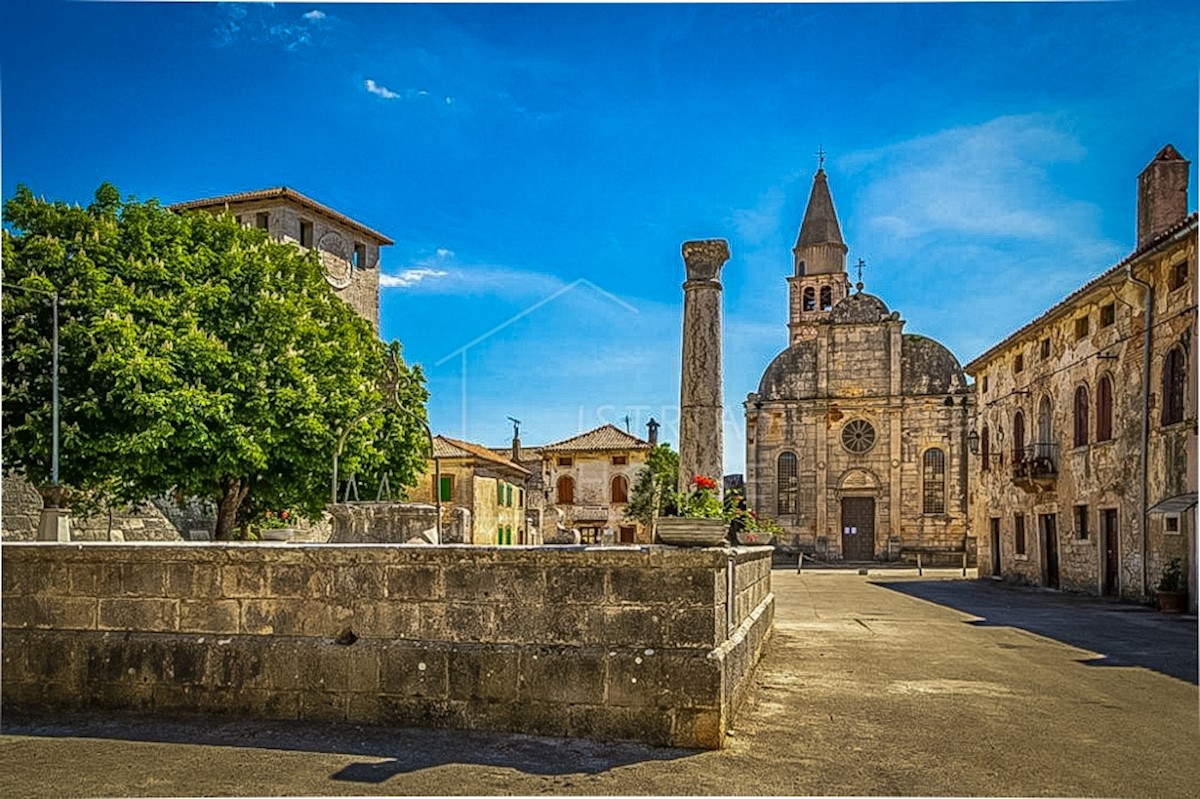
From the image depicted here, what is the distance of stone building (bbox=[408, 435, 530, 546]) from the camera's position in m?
40.6

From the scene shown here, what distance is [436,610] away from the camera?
21.4 ft

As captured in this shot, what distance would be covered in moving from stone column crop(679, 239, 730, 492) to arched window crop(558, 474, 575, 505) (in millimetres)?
44526

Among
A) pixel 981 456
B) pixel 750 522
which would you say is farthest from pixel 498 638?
pixel 981 456

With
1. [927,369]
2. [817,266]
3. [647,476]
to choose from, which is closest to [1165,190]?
[927,369]

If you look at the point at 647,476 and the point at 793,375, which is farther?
the point at 647,476

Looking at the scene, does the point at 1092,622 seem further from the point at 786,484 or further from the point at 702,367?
the point at 786,484

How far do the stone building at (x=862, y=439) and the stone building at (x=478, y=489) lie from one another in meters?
11.3

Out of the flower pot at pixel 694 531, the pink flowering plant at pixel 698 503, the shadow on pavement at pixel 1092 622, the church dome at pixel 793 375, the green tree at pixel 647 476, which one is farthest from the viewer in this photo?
the green tree at pixel 647 476

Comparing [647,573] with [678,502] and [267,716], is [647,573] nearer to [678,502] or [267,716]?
[678,502]

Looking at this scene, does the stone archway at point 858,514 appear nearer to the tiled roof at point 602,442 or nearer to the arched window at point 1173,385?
the tiled roof at point 602,442

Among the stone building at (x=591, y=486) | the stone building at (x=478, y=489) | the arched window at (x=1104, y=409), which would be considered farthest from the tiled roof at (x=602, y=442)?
the arched window at (x=1104, y=409)

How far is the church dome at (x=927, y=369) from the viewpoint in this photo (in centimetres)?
4416

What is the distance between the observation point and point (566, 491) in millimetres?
55688

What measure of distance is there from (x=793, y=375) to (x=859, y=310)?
433cm
